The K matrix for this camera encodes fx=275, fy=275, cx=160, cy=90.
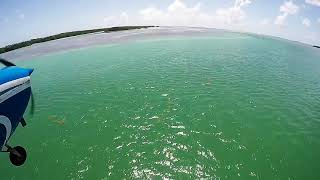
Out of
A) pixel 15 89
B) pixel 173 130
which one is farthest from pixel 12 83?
pixel 173 130

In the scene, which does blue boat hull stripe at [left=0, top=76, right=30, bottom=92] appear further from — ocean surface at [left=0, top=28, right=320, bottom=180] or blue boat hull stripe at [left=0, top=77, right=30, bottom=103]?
ocean surface at [left=0, top=28, right=320, bottom=180]

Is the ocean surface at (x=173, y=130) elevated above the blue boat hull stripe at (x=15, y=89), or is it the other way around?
the blue boat hull stripe at (x=15, y=89)

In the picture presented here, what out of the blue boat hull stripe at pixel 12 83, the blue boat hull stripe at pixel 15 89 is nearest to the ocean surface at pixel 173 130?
the blue boat hull stripe at pixel 15 89

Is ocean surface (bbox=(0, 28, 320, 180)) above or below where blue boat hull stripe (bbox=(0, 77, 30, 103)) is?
below

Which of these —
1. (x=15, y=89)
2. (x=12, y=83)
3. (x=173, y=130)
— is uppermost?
(x=12, y=83)

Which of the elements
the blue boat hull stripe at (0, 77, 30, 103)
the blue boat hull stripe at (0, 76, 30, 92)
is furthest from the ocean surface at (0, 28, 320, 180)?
the blue boat hull stripe at (0, 76, 30, 92)

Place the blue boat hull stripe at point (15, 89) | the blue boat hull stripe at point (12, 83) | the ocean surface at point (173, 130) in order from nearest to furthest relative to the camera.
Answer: the blue boat hull stripe at point (12, 83) < the blue boat hull stripe at point (15, 89) < the ocean surface at point (173, 130)

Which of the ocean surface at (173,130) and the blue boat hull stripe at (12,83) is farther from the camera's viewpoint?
the ocean surface at (173,130)

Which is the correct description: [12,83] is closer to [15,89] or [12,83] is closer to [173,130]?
[15,89]

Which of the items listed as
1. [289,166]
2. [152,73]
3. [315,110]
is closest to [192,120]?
[289,166]

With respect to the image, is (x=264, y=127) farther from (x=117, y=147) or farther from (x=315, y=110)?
(x=117, y=147)

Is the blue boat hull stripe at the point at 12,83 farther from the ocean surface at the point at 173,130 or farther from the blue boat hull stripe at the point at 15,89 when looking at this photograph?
the ocean surface at the point at 173,130
